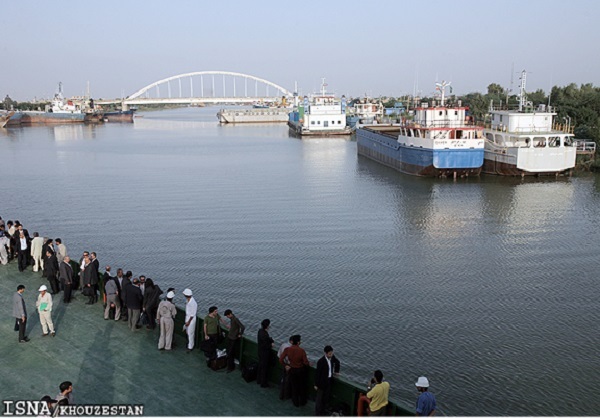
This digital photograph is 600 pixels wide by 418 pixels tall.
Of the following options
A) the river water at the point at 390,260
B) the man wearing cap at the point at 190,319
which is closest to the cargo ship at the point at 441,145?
the river water at the point at 390,260

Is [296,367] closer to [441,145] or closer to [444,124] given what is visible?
[441,145]

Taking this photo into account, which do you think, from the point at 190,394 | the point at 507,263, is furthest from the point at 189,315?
the point at 507,263

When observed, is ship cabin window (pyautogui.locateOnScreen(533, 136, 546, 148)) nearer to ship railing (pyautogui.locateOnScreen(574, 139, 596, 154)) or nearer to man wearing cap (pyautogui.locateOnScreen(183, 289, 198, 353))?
ship railing (pyautogui.locateOnScreen(574, 139, 596, 154))

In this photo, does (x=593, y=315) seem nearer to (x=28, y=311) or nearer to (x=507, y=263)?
(x=507, y=263)

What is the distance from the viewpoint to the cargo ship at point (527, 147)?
35719 millimetres

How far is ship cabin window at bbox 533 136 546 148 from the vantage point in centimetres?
3734

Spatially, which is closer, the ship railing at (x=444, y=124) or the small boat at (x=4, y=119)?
the ship railing at (x=444, y=124)

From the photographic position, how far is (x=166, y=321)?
9.66 m

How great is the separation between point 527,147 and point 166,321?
33.2 m

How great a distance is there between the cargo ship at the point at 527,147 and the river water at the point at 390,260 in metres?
1.35

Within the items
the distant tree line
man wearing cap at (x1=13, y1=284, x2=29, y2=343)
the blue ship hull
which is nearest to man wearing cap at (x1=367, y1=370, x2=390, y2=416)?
man wearing cap at (x1=13, y1=284, x2=29, y2=343)

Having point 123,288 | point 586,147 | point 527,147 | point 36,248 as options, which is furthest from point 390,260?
point 586,147

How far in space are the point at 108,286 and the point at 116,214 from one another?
16.0 metres

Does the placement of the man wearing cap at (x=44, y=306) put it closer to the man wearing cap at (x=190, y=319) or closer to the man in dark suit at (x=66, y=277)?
the man in dark suit at (x=66, y=277)
